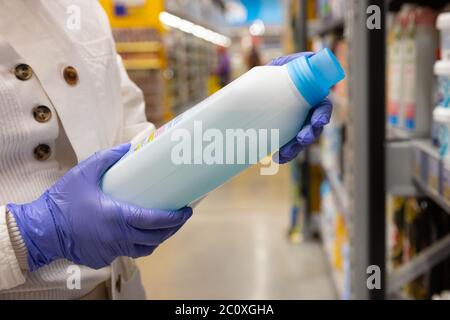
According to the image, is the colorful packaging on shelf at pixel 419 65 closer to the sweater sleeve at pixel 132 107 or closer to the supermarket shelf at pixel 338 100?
the supermarket shelf at pixel 338 100

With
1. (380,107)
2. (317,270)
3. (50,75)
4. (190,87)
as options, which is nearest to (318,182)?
(317,270)

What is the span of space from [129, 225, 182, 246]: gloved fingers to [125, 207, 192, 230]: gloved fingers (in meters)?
0.02

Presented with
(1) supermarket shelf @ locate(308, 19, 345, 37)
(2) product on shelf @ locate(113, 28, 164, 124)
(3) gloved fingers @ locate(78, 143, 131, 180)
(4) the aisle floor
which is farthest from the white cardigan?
(2) product on shelf @ locate(113, 28, 164, 124)

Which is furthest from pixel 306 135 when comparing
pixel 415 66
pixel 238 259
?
pixel 238 259

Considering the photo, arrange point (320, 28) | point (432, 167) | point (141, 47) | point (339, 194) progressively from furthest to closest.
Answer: point (141, 47), point (320, 28), point (339, 194), point (432, 167)

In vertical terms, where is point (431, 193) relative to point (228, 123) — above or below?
below

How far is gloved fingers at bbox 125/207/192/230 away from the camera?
3.06 ft

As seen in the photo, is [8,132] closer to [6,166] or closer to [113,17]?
[6,166]

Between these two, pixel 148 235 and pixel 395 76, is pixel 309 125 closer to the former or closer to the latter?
pixel 148 235

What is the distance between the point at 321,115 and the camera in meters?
0.89

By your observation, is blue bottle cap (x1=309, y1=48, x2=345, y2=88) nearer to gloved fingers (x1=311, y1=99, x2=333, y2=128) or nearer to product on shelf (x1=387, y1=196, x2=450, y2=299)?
gloved fingers (x1=311, y1=99, x2=333, y2=128)

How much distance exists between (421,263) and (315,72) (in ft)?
4.24

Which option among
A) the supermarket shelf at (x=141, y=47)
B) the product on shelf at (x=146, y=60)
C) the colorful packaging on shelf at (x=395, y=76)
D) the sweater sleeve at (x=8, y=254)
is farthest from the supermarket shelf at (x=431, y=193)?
the supermarket shelf at (x=141, y=47)
